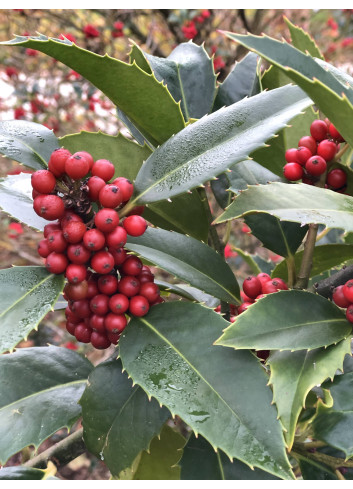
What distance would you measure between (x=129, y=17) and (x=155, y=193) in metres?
3.14

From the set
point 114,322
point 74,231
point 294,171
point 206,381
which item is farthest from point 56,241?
point 294,171

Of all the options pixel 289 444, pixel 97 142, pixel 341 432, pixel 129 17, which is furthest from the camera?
pixel 129 17

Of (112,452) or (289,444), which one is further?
(112,452)

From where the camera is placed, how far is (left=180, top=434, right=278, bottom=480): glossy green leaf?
654 mm

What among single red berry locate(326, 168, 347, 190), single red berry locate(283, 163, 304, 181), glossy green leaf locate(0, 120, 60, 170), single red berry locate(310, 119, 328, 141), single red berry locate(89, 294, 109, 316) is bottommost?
single red berry locate(89, 294, 109, 316)

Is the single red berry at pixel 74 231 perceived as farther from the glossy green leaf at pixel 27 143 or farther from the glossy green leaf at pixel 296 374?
the glossy green leaf at pixel 296 374

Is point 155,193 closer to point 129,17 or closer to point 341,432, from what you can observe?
point 341,432

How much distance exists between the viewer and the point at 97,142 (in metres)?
0.75

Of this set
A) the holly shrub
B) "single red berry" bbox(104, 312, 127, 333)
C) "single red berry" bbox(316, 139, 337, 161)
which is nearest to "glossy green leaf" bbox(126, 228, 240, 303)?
the holly shrub

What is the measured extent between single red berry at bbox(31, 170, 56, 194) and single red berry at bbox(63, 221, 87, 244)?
46 mm

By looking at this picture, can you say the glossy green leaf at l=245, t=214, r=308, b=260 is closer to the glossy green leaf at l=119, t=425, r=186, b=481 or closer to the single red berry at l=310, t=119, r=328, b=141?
the single red berry at l=310, t=119, r=328, b=141

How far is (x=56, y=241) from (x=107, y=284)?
87 millimetres

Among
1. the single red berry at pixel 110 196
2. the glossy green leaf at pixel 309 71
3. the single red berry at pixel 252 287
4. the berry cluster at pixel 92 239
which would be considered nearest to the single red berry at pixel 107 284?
the berry cluster at pixel 92 239
